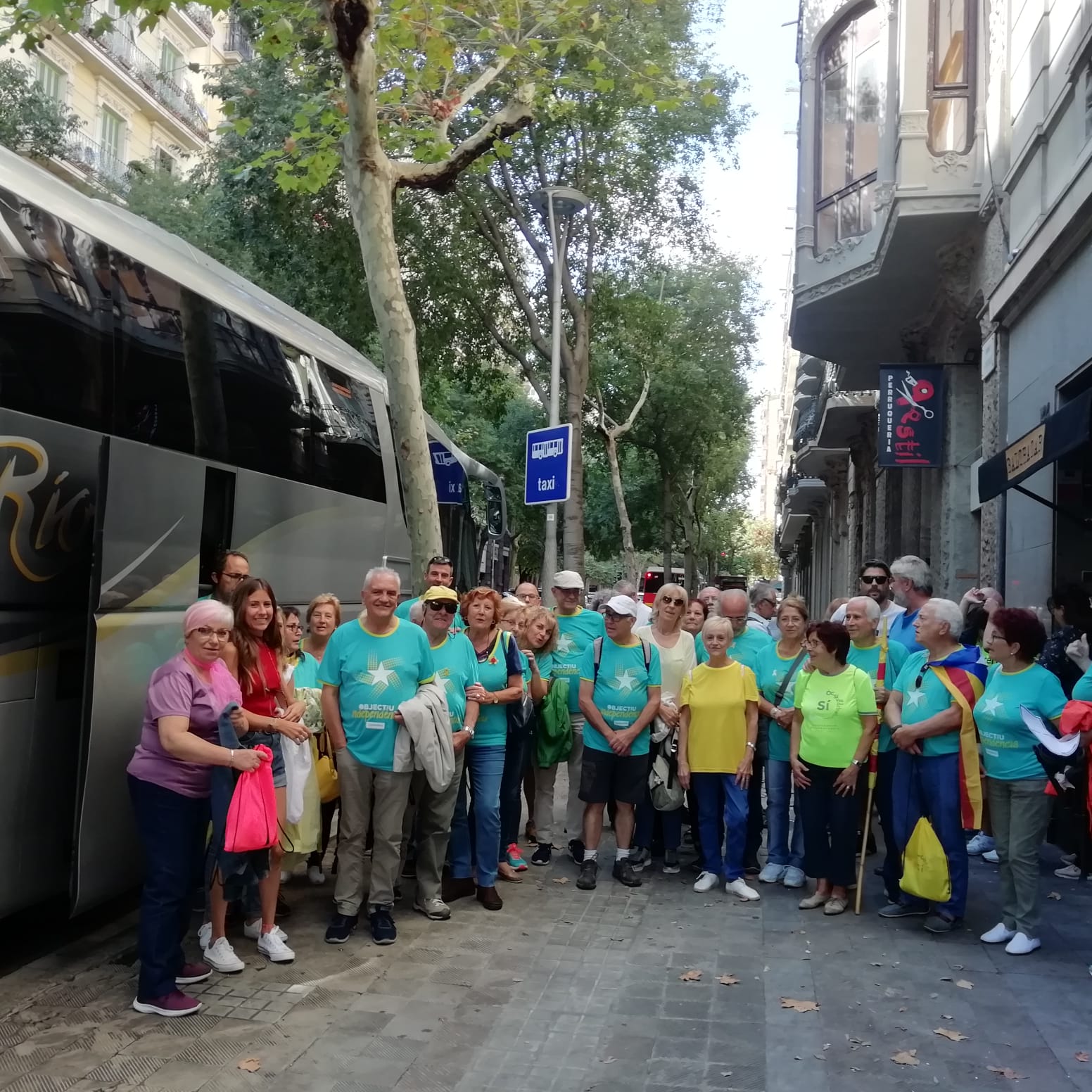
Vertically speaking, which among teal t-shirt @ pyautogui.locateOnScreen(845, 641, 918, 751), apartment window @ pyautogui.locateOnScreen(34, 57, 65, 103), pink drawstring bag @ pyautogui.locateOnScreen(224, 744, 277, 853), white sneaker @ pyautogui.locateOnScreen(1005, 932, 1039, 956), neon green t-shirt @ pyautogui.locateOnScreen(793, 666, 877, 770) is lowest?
white sneaker @ pyautogui.locateOnScreen(1005, 932, 1039, 956)

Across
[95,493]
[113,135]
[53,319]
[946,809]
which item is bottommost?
[946,809]

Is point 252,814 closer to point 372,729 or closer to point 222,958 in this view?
point 222,958

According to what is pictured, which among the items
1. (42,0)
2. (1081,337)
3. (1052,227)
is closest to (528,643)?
(42,0)

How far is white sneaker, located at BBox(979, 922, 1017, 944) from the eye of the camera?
234 inches

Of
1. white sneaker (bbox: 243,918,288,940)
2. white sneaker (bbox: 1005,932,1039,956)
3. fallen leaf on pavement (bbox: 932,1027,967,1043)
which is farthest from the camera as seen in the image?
white sneaker (bbox: 1005,932,1039,956)

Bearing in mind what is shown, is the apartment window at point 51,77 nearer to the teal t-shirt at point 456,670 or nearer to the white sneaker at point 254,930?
the teal t-shirt at point 456,670

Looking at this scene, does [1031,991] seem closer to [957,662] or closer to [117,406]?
[957,662]

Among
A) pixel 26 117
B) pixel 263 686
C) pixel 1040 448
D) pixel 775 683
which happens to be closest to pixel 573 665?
pixel 775 683

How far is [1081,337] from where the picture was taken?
371 inches

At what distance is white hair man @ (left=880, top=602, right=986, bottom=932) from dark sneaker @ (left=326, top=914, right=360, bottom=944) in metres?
3.06

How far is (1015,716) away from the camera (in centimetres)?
578

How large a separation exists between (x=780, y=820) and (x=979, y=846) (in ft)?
6.77

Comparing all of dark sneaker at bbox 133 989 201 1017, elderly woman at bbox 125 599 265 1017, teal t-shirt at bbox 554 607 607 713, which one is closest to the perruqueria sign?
teal t-shirt at bbox 554 607 607 713

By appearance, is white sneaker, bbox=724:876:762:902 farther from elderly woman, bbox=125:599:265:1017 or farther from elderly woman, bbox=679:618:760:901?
elderly woman, bbox=125:599:265:1017
